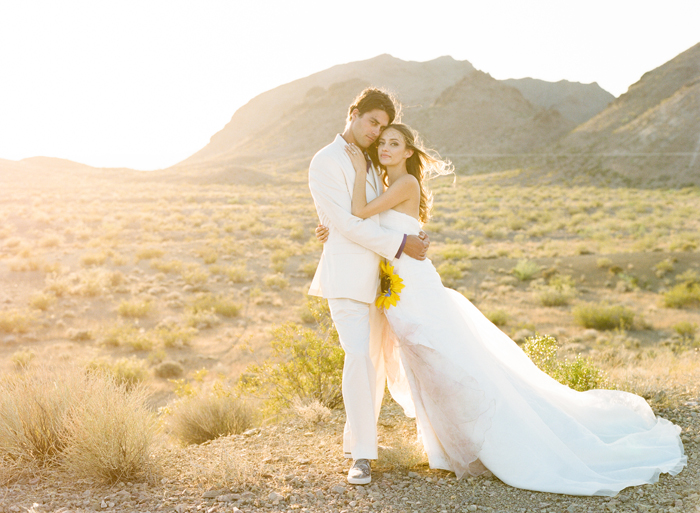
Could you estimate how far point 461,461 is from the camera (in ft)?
11.3

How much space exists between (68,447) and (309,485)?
5.07ft

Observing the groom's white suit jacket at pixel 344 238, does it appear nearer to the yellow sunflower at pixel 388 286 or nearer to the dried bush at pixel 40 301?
the yellow sunflower at pixel 388 286

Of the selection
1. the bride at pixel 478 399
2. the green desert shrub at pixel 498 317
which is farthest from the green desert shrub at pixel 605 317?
the bride at pixel 478 399

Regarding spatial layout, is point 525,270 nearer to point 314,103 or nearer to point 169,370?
point 169,370

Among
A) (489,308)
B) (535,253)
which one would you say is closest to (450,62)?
(535,253)

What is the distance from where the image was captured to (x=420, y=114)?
271 ft

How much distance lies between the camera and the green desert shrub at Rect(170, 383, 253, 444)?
16.6ft

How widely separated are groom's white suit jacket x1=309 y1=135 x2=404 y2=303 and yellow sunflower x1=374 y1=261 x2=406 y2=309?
5cm

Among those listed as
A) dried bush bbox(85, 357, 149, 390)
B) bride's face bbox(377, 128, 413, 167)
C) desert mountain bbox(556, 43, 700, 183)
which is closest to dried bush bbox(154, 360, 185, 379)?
dried bush bbox(85, 357, 149, 390)

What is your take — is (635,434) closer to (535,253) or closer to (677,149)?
(535,253)

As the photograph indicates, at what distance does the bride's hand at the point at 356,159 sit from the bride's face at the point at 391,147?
148 mm

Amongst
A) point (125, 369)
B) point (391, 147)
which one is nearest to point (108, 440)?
point (391, 147)

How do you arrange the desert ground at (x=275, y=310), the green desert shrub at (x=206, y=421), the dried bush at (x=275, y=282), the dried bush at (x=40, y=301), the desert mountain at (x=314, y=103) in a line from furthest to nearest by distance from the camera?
the desert mountain at (x=314, y=103), the dried bush at (x=275, y=282), the dried bush at (x=40, y=301), the green desert shrub at (x=206, y=421), the desert ground at (x=275, y=310)

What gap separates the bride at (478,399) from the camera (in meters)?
3.36
